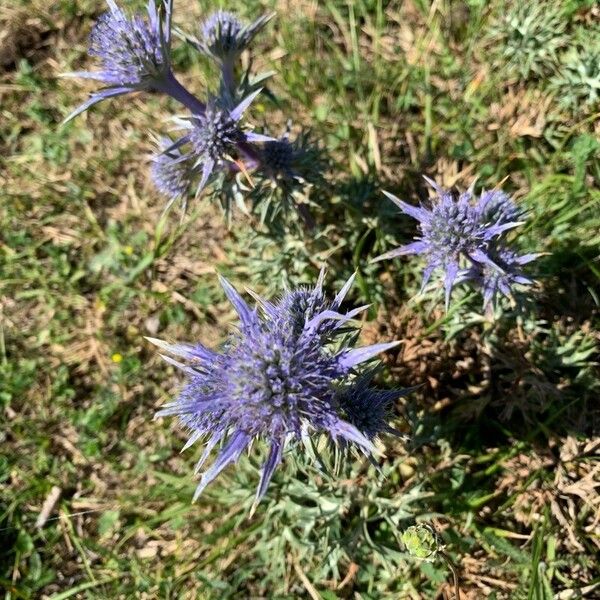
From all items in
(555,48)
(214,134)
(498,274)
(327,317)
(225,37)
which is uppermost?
(225,37)

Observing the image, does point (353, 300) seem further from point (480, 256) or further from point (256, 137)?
point (256, 137)

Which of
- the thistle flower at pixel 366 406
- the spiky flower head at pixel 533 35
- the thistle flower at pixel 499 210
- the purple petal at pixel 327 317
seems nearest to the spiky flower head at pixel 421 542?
the thistle flower at pixel 366 406

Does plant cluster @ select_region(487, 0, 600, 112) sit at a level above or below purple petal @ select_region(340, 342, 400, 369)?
above

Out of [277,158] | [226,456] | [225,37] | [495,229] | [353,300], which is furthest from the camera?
[353,300]

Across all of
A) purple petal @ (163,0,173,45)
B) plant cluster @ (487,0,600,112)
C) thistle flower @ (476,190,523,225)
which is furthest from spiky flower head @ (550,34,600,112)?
purple petal @ (163,0,173,45)

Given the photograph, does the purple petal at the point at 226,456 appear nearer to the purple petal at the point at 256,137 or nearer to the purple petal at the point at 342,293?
the purple petal at the point at 342,293

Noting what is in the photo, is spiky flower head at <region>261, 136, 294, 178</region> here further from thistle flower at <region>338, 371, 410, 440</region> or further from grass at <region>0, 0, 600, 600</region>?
thistle flower at <region>338, 371, 410, 440</region>

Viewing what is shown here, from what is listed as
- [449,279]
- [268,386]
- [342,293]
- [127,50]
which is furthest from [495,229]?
[127,50]
